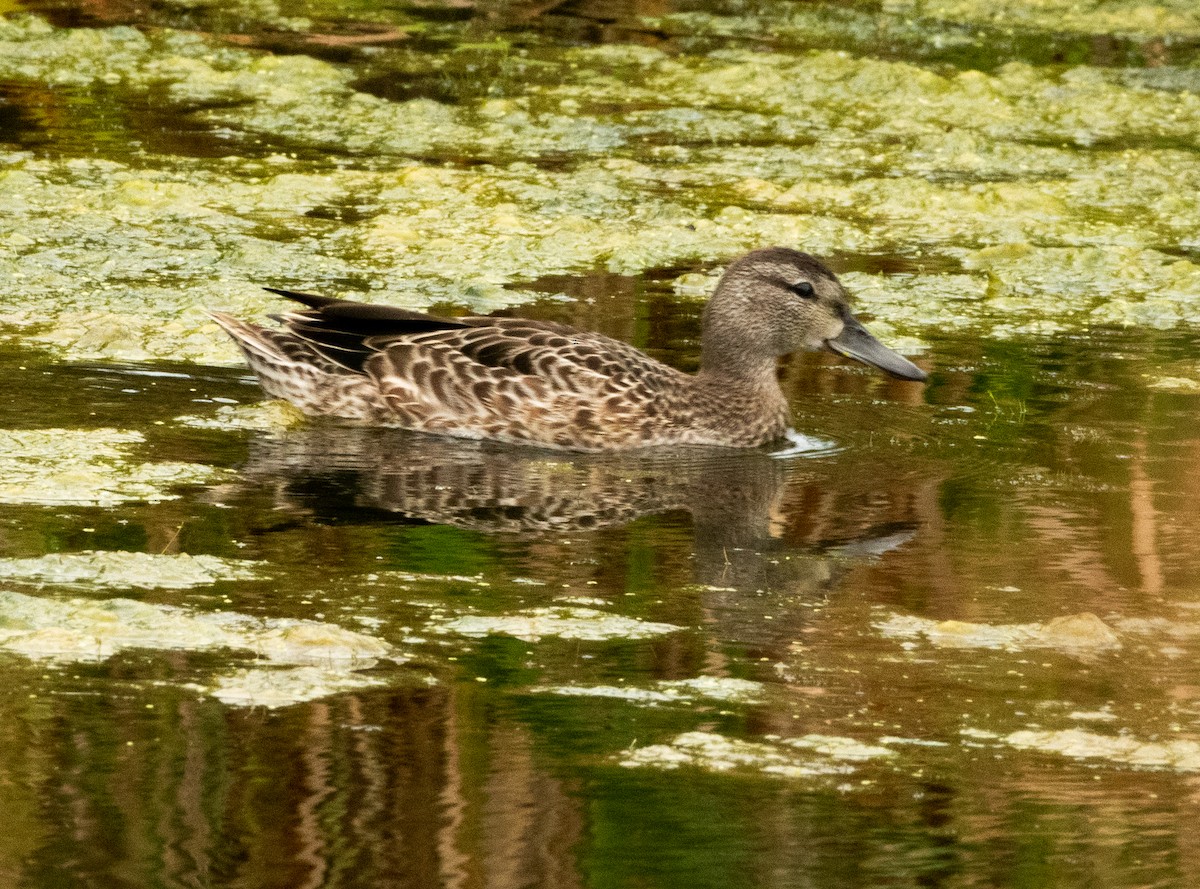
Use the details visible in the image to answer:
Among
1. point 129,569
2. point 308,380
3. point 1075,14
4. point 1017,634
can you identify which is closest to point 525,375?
point 308,380

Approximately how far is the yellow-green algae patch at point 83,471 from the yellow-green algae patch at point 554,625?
4.49 feet

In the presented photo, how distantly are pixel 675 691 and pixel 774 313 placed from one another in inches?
128

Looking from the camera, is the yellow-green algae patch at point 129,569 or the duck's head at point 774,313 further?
the duck's head at point 774,313

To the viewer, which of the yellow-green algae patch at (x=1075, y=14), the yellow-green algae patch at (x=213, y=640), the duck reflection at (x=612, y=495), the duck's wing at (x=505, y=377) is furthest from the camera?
the yellow-green algae patch at (x=1075, y=14)

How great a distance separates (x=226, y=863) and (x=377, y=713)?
74 cm

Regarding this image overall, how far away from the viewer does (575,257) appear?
30.5 feet

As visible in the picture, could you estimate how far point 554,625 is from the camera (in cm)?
493

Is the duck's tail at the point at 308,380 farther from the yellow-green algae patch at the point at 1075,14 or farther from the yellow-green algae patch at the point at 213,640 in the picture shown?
Result: the yellow-green algae patch at the point at 1075,14

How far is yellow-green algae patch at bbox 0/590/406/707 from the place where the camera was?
14.5ft

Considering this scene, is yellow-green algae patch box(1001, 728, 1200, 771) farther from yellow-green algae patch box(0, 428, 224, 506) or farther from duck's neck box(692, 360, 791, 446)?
duck's neck box(692, 360, 791, 446)

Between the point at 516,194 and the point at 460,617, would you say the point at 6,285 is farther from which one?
the point at 460,617

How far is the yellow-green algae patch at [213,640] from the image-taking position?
4.43 m

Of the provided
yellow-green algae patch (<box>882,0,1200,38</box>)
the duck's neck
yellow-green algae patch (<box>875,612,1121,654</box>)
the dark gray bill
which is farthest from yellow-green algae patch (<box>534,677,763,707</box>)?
yellow-green algae patch (<box>882,0,1200,38</box>)

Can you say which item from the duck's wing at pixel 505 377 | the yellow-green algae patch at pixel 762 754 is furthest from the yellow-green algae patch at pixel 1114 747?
the duck's wing at pixel 505 377
